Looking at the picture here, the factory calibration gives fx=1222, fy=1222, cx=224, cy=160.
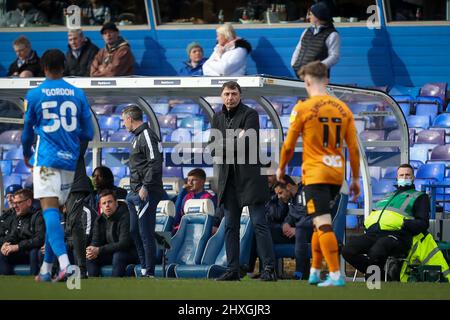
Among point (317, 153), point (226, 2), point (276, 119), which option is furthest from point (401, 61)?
point (317, 153)

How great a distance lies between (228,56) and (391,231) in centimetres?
505

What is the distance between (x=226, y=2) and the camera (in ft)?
67.7

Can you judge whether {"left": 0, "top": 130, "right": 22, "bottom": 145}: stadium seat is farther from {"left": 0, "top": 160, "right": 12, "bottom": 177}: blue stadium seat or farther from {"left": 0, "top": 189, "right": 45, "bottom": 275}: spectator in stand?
{"left": 0, "top": 189, "right": 45, "bottom": 275}: spectator in stand

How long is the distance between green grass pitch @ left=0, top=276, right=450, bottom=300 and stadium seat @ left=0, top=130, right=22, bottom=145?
8.13m

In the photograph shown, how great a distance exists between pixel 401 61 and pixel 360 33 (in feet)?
2.66

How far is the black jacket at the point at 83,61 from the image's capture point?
19719mm

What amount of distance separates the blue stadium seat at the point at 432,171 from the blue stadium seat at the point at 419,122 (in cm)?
139

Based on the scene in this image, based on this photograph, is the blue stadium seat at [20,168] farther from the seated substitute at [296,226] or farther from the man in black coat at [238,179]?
the man in black coat at [238,179]

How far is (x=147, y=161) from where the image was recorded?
13.9 m

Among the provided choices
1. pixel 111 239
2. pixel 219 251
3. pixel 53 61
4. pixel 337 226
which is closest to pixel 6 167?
pixel 111 239

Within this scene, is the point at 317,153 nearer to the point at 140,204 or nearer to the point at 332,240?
the point at 332,240

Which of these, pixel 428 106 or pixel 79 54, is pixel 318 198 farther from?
pixel 79 54

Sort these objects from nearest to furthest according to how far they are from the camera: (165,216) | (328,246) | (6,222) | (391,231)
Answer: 1. (328,246)
2. (391,231)
3. (165,216)
4. (6,222)

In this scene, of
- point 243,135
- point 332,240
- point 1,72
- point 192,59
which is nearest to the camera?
point 332,240
